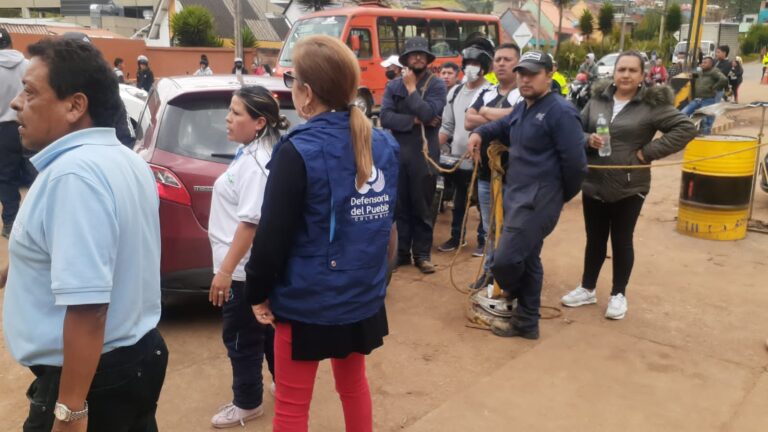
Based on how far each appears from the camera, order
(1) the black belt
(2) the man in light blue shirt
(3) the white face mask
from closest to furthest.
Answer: (2) the man in light blue shirt < (1) the black belt < (3) the white face mask

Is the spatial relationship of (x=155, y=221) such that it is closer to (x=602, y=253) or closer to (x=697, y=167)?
(x=602, y=253)

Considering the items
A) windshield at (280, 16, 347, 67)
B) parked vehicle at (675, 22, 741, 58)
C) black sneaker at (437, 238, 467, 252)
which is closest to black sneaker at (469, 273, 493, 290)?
black sneaker at (437, 238, 467, 252)

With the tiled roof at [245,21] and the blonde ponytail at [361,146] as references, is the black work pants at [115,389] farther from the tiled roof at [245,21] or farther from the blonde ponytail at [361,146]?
the tiled roof at [245,21]

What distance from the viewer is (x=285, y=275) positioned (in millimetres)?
2174

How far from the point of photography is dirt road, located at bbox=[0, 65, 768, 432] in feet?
10.9

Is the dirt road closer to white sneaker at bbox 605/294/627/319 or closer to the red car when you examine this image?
white sneaker at bbox 605/294/627/319

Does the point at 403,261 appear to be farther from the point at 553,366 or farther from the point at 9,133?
the point at 9,133

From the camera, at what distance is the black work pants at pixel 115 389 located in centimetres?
170

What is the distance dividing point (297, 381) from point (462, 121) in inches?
160

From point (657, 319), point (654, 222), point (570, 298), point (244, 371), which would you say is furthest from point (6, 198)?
point (654, 222)

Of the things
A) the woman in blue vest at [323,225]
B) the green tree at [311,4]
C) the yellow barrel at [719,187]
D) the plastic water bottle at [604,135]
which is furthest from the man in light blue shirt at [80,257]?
the green tree at [311,4]

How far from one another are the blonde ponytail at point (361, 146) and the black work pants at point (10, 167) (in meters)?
5.53

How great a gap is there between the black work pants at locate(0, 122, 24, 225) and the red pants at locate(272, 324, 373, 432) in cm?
540

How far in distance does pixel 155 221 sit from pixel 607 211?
11.7 ft
